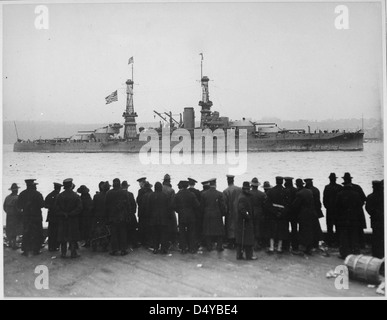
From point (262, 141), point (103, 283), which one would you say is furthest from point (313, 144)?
point (103, 283)

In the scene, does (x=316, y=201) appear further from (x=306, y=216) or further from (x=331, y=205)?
(x=306, y=216)

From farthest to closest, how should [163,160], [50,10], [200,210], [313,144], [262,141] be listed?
[313,144], [262,141], [163,160], [50,10], [200,210]

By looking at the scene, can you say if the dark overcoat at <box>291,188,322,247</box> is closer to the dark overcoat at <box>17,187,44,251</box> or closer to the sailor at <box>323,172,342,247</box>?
the sailor at <box>323,172,342,247</box>

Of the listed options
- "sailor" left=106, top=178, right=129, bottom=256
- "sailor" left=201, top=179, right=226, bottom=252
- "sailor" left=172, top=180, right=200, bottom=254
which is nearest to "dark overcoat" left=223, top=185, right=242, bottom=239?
"sailor" left=201, top=179, right=226, bottom=252

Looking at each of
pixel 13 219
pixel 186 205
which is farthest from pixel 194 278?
pixel 13 219

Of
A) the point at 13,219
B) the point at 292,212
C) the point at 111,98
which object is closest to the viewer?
the point at 292,212

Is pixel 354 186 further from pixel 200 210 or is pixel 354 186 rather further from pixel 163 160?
pixel 163 160

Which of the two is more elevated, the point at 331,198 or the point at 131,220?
the point at 331,198

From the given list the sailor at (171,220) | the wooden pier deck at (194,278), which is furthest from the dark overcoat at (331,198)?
the sailor at (171,220)
